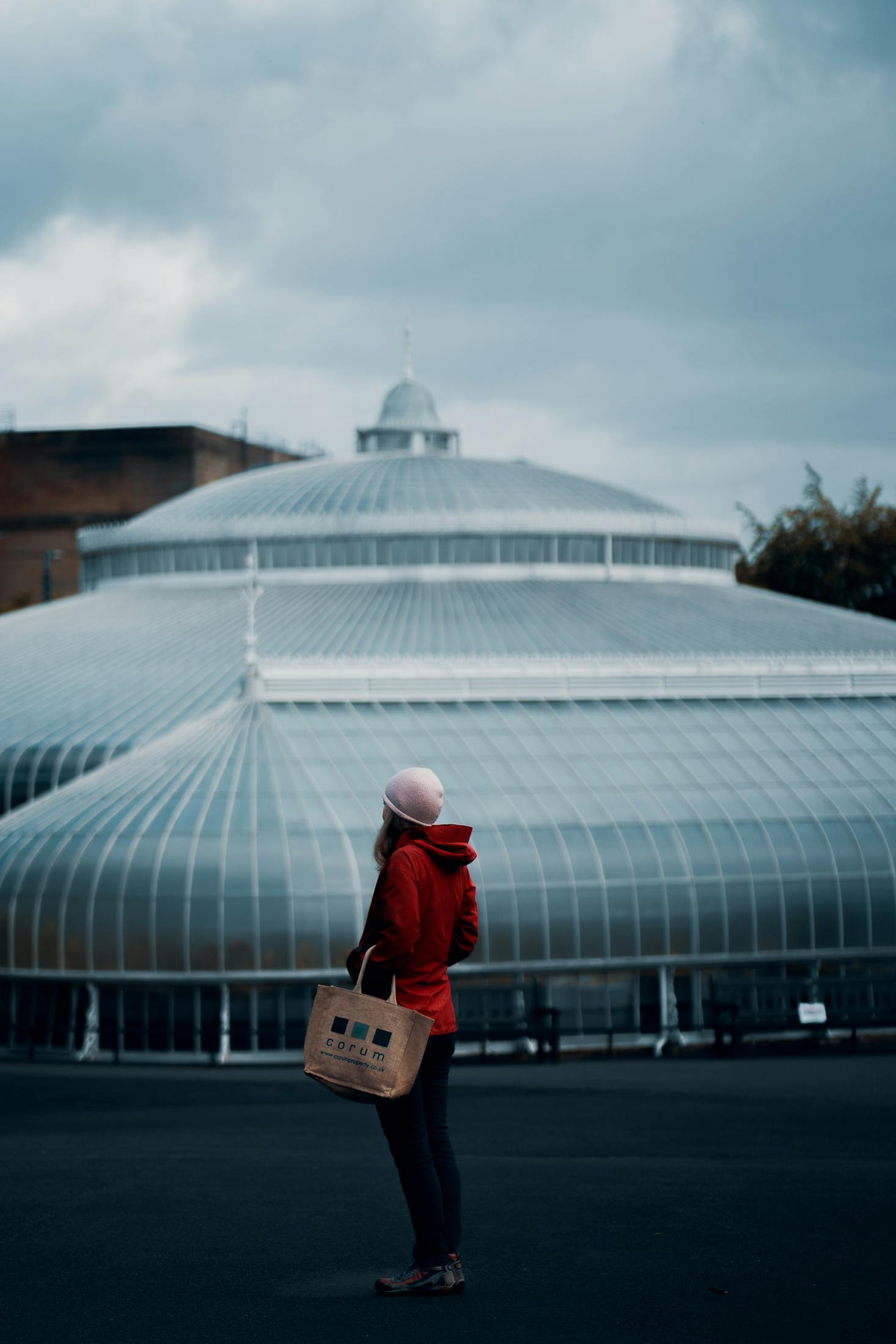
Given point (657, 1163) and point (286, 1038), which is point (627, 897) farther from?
point (657, 1163)

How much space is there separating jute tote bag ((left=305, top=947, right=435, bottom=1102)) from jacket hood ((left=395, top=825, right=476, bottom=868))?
0.54 metres

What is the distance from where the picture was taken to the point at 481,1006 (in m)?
29.5

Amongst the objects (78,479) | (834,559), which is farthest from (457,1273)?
(78,479)

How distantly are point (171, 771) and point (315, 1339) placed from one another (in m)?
23.6

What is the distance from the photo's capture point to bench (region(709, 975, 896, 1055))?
2792cm

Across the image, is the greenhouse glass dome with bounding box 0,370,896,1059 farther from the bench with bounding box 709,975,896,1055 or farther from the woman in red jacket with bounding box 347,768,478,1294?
the woman in red jacket with bounding box 347,768,478,1294

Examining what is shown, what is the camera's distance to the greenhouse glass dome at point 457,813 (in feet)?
97.0

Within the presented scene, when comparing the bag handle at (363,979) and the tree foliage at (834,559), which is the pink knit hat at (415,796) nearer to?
the bag handle at (363,979)

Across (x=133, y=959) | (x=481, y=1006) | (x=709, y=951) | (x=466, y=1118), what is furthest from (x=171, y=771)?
(x=466, y=1118)

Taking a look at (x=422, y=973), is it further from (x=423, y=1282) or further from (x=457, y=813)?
(x=457, y=813)

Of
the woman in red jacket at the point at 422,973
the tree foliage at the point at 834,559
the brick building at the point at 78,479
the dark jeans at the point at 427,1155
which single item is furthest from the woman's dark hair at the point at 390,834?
the brick building at the point at 78,479

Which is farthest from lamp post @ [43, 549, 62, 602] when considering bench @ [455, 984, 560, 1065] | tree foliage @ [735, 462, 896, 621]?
bench @ [455, 984, 560, 1065]

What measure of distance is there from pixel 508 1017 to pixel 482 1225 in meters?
17.9

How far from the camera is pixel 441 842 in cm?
955
